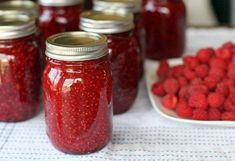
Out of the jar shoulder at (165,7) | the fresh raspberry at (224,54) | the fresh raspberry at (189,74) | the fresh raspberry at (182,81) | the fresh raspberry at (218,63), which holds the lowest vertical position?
the fresh raspberry at (182,81)

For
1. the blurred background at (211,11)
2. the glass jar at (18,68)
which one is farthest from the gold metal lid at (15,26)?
the blurred background at (211,11)

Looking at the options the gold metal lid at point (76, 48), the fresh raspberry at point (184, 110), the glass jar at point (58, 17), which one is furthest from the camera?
the glass jar at point (58, 17)

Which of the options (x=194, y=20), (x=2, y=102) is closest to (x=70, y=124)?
(x=2, y=102)

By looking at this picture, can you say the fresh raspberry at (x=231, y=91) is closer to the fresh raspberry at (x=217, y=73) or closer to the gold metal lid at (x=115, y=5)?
the fresh raspberry at (x=217, y=73)

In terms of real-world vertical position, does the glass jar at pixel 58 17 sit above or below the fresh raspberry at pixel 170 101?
above

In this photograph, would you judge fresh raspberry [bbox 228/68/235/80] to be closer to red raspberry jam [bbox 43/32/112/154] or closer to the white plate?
the white plate

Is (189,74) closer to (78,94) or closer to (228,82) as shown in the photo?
(228,82)

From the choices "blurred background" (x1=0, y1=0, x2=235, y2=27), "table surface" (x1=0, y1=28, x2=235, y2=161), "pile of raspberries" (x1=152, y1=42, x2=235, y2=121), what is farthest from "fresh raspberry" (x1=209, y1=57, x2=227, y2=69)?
"blurred background" (x1=0, y1=0, x2=235, y2=27)
